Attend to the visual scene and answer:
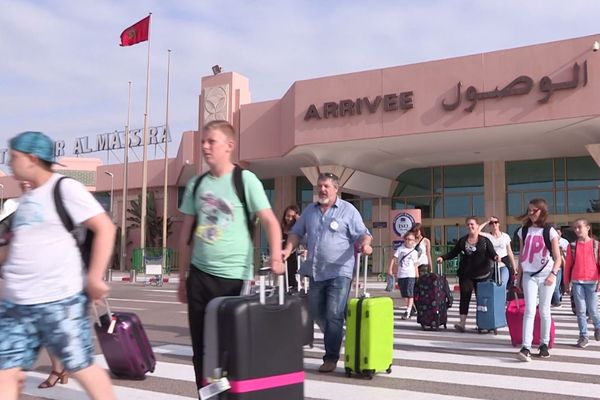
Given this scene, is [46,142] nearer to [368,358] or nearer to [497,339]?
[368,358]

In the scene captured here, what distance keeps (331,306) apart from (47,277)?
3.35 m

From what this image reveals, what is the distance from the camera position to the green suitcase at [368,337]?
5.81 m

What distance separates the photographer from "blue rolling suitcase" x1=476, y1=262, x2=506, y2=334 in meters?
8.81

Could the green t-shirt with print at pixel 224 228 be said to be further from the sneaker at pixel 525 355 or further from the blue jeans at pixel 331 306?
the sneaker at pixel 525 355

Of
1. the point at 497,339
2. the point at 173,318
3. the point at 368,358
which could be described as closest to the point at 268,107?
the point at 173,318

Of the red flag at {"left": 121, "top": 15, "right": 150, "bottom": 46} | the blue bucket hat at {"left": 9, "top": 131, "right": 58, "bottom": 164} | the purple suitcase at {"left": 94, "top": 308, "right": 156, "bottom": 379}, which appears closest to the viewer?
the blue bucket hat at {"left": 9, "top": 131, "right": 58, "bottom": 164}

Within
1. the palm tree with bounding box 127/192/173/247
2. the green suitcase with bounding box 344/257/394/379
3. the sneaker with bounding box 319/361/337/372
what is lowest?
the sneaker with bounding box 319/361/337/372

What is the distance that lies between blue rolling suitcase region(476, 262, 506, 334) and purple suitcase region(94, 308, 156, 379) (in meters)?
4.94

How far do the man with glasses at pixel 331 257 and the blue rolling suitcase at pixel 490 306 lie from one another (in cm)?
341

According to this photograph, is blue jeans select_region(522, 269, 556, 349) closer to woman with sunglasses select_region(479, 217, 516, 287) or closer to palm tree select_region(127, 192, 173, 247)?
woman with sunglasses select_region(479, 217, 516, 287)

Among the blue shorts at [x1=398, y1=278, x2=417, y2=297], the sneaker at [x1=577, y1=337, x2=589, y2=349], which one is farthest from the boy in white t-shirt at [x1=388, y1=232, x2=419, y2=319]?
the sneaker at [x1=577, y1=337, x2=589, y2=349]

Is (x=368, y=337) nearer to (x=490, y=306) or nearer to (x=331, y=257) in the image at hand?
(x=331, y=257)

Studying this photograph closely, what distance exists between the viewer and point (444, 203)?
29.5 m

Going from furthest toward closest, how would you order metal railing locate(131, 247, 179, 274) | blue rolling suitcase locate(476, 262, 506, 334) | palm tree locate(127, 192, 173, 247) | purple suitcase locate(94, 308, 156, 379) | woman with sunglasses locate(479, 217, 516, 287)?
palm tree locate(127, 192, 173, 247) < metal railing locate(131, 247, 179, 274) < woman with sunglasses locate(479, 217, 516, 287) < blue rolling suitcase locate(476, 262, 506, 334) < purple suitcase locate(94, 308, 156, 379)
